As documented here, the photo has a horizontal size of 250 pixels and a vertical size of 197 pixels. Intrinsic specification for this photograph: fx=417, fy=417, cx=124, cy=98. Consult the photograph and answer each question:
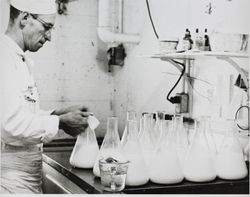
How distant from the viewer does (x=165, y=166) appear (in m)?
1.52

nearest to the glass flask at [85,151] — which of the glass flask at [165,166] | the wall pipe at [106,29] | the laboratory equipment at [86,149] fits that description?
the laboratory equipment at [86,149]

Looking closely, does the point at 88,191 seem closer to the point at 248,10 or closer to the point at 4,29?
the point at 4,29

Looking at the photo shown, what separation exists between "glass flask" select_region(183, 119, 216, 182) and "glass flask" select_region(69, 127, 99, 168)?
0.38m

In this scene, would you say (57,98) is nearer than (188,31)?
No

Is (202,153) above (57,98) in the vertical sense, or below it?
below

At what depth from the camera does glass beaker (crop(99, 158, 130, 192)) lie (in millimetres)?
1429

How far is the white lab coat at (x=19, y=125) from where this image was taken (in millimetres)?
1653

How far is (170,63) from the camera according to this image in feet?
7.21

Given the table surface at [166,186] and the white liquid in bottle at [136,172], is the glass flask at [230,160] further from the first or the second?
the white liquid in bottle at [136,172]

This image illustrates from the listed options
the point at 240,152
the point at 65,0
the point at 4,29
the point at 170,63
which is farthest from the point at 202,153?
the point at 65,0

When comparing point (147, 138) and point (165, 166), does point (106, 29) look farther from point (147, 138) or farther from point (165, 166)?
point (165, 166)

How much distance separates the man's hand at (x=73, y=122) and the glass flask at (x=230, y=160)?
56 cm

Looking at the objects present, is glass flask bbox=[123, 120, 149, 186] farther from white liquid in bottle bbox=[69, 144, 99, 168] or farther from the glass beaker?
white liquid in bottle bbox=[69, 144, 99, 168]

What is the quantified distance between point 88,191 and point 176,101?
82 centimetres
